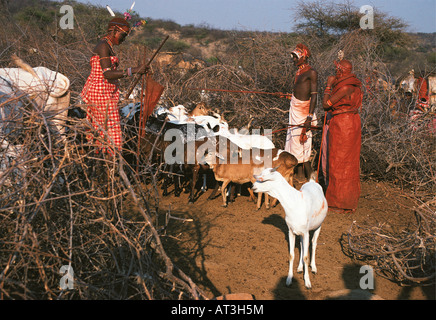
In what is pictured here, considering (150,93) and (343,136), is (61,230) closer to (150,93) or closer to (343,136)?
(150,93)

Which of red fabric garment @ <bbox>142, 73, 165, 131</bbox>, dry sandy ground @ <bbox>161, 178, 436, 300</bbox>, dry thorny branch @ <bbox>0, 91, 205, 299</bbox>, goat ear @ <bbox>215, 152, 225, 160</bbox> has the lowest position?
dry sandy ground @ <bbox>161, 178, 436, 300</bbox>

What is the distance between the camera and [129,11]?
5.23m

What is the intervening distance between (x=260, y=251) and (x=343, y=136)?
7.34 ft

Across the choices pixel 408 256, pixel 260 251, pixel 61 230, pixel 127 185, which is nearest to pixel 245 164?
pixel 260 251

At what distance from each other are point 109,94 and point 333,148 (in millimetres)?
3328

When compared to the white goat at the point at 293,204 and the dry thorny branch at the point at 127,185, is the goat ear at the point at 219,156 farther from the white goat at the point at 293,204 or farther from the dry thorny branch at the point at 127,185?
the white goat at the point at 293,204

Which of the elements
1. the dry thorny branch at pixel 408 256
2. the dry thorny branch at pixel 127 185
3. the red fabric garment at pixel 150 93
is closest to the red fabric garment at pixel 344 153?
the dry thorny branch at pixel 127 185

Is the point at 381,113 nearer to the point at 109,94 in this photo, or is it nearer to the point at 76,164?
the point at 109,94

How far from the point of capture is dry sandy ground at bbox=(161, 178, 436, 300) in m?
3.94

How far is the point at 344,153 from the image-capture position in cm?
589

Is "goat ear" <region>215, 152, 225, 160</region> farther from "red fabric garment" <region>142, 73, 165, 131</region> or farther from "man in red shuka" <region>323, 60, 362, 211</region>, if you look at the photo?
"man in red shuka" <region>323, 60, 362, 211</region>

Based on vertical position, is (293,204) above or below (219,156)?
below

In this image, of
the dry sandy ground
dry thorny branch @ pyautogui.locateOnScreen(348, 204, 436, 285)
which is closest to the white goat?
the dry sandy ground
